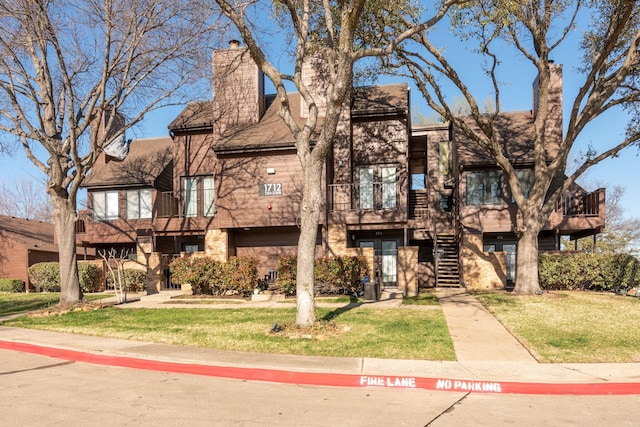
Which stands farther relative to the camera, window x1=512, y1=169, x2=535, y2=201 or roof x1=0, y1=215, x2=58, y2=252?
roof x1=0, y1=215, x2=58, y2=252

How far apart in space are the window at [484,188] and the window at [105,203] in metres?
18.2

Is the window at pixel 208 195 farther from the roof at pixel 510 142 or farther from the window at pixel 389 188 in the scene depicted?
the roof at pixel 510 142

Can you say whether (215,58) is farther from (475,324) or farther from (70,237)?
(475,324)

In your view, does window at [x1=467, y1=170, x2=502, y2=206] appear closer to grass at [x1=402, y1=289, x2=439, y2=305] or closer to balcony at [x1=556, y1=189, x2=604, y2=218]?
balcony at [x1=556, y1=189, x2=604, y2=218]

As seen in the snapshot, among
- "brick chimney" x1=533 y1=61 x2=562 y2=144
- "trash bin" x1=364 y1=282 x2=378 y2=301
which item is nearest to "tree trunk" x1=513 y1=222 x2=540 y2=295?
"trash bin" x1=364 y1=282 x2=378 y2=301

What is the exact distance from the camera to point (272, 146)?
19297mm

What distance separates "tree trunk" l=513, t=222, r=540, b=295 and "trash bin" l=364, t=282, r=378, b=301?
4.92 metres

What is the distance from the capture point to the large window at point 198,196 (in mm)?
21250

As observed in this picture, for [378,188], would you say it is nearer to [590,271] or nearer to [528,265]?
[528,265]

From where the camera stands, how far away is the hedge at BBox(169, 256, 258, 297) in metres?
16.5

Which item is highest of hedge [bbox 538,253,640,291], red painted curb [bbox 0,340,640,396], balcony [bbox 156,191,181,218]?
balcony [bbox 156,191,181,218]

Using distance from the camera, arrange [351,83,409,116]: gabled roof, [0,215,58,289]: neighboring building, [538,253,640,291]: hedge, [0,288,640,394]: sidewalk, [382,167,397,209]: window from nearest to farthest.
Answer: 1. [0,288,640,394]: sidewalk
2. [538,253,640,291]: hedge
3. [351,83,409,116]: gabled roof
4. [382,167,397,209]: window
5. [0,215,58,289]: neighboring building

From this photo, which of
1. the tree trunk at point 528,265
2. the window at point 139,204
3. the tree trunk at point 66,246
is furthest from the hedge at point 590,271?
the window at point 139,204

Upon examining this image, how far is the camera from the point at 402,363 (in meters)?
7.53
